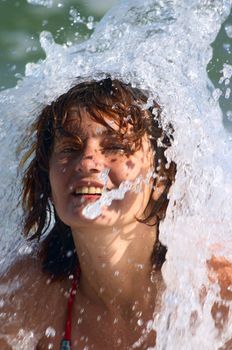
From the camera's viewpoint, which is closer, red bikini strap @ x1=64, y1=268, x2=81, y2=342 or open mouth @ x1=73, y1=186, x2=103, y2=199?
open mouth @ x1=73, y1=186, x2=103, y2=199

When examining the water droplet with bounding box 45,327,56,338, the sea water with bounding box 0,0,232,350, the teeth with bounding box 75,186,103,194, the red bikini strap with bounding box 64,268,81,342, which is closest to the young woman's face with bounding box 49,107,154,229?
the teeth with bounding box 75,186,103,194

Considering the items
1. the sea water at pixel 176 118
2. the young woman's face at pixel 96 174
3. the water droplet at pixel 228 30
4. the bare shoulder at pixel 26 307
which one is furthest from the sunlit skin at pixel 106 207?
the water droplet at pixel 228 30

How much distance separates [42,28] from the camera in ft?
26.0

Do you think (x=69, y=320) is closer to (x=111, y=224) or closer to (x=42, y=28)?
(x=111, y=224)

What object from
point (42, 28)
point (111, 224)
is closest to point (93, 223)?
point (111, 224)

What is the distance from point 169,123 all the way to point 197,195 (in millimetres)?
280

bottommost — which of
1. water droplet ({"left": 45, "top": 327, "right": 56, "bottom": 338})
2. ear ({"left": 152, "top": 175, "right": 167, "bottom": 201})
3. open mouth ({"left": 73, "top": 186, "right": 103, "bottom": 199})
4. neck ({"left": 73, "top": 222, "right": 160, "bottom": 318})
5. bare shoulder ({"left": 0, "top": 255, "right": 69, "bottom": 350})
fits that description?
water droplet ({"left": 45, "top": 327, "right": 56, "bottom": 338})

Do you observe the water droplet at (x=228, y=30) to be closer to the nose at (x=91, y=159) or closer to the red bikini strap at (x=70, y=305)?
the red bikini strap at (x=70, y=305)

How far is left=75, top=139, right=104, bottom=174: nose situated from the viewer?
91.0 inches

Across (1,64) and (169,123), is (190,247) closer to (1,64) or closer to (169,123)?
(169,123)

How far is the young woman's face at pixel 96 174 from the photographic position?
2.29 m

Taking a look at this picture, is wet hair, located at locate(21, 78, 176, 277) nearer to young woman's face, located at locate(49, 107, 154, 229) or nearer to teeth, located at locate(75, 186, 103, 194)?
young woman's face, located at locate(49, 107, 154, 229)

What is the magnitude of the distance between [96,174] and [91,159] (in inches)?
2.2

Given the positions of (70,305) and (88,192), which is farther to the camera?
(70,305)
